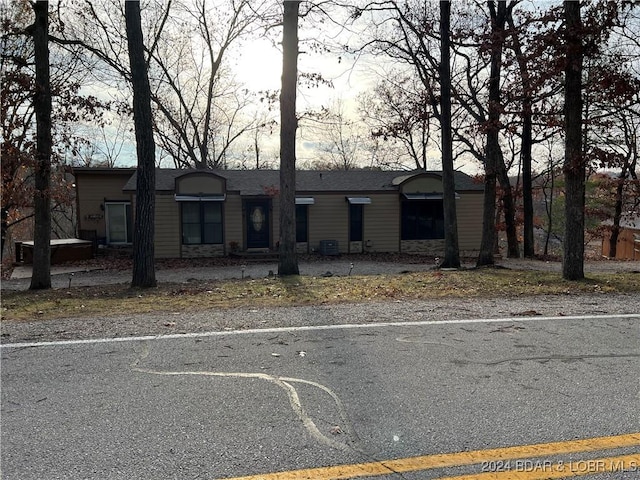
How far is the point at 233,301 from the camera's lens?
25.2ft

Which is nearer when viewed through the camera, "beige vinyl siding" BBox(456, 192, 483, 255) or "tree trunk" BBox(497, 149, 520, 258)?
"beige vinyl siding" BBox(456, 192, 483, 255)

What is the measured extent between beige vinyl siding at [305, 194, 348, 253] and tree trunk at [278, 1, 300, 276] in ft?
33.5

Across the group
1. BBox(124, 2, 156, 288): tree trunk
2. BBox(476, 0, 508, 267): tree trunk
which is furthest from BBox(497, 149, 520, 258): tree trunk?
BBox(124, 2, 156, 288): tree trunk

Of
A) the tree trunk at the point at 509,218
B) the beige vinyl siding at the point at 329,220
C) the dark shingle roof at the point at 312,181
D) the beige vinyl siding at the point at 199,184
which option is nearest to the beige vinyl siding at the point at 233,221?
the dark shingle roof at the point at 312,181

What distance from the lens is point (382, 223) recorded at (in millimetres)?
23406

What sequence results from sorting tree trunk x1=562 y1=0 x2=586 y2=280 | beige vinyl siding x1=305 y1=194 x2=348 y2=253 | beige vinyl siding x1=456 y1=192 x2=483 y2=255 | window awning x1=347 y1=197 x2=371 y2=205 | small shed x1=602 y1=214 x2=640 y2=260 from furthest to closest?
small shed x1=602 y1=214 x2=640 y2=260 < beige vinyl siding x1=456 y1=192 x2=483 y2=255 < beige vinyl siding x1=305 y1=194 x2=348 y2=253 < window awning x1=347 y1=197 x2=371 y2=205 < tree trunk x1=562 y1=0 x2=586 y2=280

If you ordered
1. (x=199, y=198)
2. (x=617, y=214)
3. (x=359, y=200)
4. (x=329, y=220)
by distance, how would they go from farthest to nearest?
(x=617, y=214)
(x=329, y=220)
(x=359, y=200)
(x=199, y=198)

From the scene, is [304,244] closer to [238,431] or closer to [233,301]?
[233,301]

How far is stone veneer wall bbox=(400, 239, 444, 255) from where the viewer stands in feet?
77.9

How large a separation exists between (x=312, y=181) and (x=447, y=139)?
9653 millimetres

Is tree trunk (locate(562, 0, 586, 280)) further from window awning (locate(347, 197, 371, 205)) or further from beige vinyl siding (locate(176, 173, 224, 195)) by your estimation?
beige vinyl siding (locate(176, 173, 224, 195))

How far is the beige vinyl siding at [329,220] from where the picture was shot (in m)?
22.8

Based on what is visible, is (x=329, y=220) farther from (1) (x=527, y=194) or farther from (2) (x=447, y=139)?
(1) (x=527, y=194)

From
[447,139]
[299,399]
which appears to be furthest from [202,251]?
[299,399]
